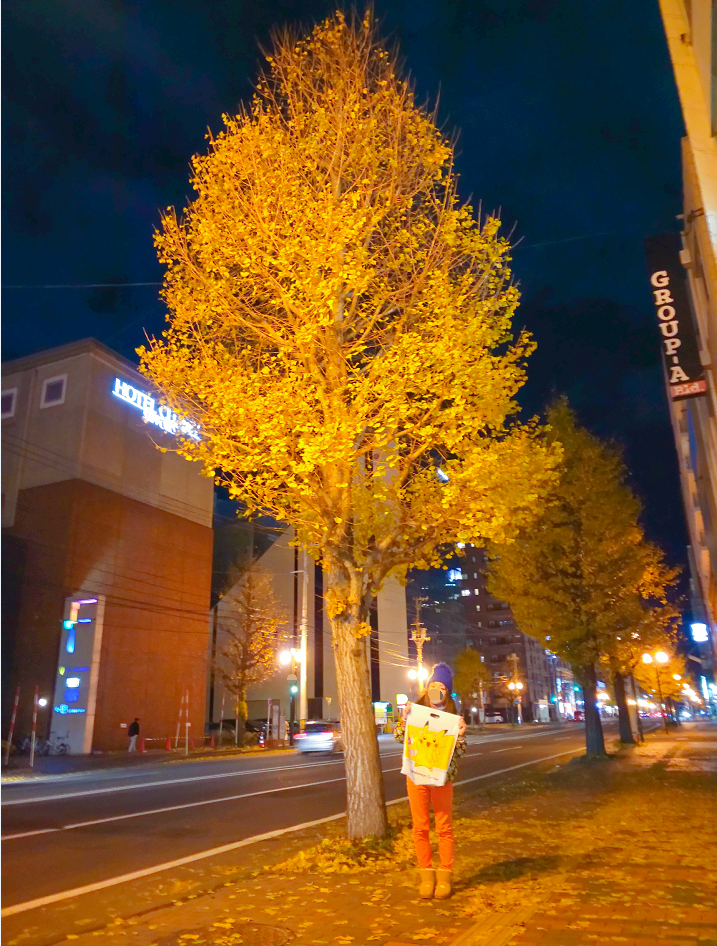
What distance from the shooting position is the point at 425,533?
8.55 m

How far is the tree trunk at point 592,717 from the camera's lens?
1923cm

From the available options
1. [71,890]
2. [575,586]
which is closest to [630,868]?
[71,890]

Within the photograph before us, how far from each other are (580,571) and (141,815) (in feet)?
40.3

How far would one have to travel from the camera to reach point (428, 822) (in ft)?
17.6

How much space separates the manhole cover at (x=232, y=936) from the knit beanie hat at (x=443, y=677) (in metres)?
2.11

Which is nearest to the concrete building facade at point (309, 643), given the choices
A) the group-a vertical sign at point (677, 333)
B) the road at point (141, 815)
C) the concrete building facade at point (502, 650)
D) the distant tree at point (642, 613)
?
the distant tree at point (642, 613)

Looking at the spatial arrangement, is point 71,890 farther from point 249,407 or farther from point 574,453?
point 574,453

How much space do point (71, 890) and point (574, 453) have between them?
16003mm

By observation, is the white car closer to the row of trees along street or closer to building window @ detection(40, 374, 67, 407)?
building window @ detection(40, 374, 67, 407)

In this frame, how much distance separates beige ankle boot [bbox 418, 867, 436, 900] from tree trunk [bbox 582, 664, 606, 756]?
49.7ft

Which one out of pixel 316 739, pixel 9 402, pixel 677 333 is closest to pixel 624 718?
pixel 316 739

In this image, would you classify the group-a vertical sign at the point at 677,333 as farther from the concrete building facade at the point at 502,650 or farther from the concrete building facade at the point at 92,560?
the concrete building facade at the point at 502,650

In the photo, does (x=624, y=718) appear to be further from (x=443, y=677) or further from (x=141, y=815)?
(x=443, y=677)

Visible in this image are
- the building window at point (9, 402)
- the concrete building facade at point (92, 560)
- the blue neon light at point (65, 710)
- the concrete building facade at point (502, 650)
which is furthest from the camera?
the concrete building facade at point (502, 650)
